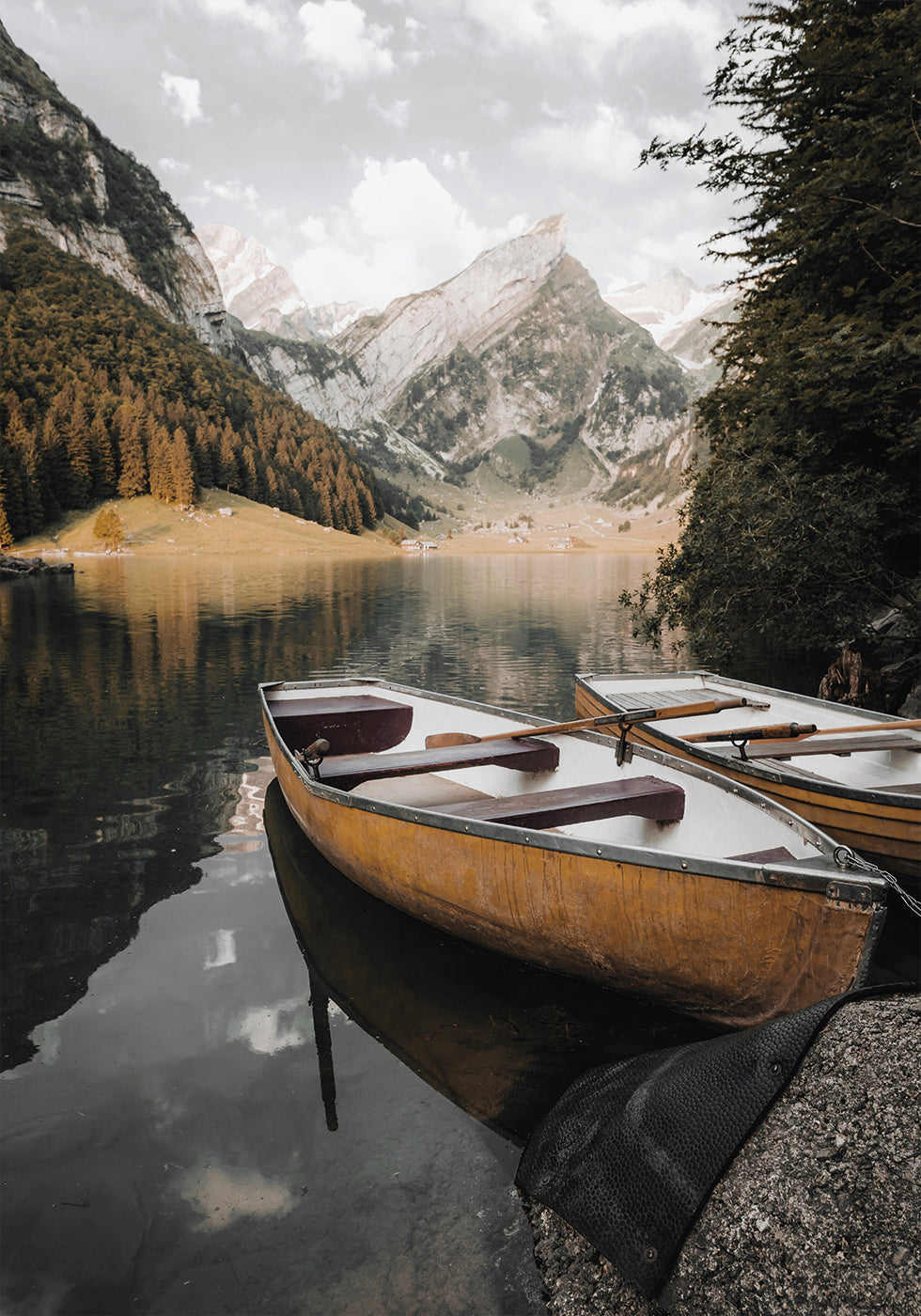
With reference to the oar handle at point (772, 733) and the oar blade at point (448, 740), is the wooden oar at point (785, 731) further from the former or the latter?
the oar blade at point (448, 740)

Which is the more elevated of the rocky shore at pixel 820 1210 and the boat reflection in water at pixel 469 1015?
the rocky shore at pixel 820 1210

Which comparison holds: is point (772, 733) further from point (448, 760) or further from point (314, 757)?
point (314, 757)

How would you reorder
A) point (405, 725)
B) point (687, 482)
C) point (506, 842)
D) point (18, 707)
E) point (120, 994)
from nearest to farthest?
point (506, 842), point (120, 994), point (405, 725), point (18, 707), point (687, 482)

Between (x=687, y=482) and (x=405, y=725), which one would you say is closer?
(x=405, y=725)

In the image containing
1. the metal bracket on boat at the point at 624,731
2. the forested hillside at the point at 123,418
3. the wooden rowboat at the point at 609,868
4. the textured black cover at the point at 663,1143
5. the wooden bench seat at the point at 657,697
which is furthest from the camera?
the forested hillside at the point at 123,418

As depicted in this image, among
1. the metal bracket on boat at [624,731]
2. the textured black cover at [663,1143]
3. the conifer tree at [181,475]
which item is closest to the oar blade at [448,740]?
the metal bracket on boat at [624,731]

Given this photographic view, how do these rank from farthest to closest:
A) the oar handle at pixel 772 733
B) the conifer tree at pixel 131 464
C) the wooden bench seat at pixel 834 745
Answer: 1. the conifer tree at pixel 131 464
2. the wooden bench seat at pixel 834 745
3. the oar handle at pixel 772 733

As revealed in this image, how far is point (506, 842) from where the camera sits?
609 cm

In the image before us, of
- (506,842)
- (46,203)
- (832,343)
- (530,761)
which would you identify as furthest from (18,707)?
(46,203)

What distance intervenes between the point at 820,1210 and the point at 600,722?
229 inches

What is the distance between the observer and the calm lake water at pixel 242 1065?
4.01m

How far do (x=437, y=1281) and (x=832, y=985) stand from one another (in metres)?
3.20

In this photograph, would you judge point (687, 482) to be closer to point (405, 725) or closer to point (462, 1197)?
point (405, 725)

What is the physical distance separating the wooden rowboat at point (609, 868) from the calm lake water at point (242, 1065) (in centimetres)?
75
